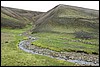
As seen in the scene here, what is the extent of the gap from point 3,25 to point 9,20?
12.4 m

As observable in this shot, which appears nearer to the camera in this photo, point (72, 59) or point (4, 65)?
point (4, 65)

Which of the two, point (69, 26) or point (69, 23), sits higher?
point (69, 23)

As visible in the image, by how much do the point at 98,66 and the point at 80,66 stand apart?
3.84 meters

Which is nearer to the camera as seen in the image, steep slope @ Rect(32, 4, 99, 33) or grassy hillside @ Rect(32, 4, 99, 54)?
grassy hillside @ Rect(32, 4, 99, 54)

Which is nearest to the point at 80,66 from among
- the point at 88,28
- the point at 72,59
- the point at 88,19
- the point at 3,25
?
the point at 72,59

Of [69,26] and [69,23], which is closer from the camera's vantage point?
[69,26]

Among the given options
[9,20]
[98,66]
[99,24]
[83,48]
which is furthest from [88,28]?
[98,66]

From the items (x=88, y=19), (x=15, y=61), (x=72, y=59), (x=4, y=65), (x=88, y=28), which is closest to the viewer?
(x=4, y=65)

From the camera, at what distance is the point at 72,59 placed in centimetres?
5534

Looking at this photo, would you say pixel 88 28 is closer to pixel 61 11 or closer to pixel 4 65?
pixel 61 11

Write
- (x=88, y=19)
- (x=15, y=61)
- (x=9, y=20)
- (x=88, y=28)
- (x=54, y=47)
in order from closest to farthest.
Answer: (x=15, y=61) < (x=54, y=47) < (x=88, y=28) < (x=88, y=19) < (x=9, y=20)

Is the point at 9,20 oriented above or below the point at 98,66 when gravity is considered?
below

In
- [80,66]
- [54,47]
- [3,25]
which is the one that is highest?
[80,66]

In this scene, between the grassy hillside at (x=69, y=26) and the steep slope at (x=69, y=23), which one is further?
the steep slope at (x=69, y=23)
